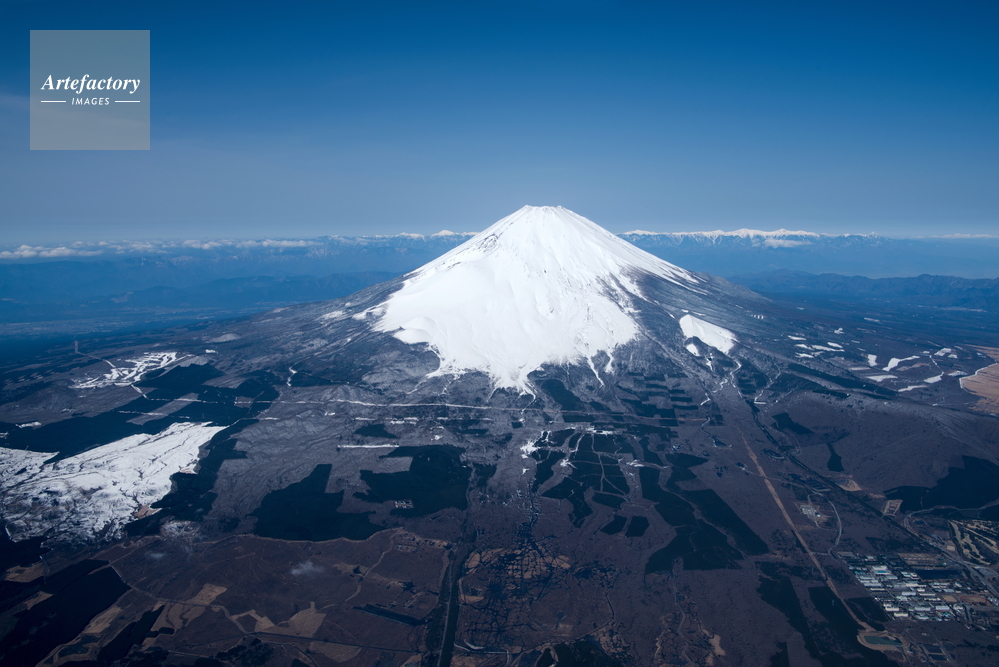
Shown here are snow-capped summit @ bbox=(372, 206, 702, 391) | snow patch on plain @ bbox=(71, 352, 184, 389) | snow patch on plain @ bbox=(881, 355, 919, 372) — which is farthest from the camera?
snow patch on plain @ bbox=(881, 355, 919, 372)

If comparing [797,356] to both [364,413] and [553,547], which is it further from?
[364,413]

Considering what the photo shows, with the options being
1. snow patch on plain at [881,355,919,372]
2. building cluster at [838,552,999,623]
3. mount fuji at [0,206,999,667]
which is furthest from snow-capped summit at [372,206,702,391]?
building cluster at [838,552,999,623]

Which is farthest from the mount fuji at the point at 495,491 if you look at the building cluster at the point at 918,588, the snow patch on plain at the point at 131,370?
the snow patch on plain at the point at 131,370

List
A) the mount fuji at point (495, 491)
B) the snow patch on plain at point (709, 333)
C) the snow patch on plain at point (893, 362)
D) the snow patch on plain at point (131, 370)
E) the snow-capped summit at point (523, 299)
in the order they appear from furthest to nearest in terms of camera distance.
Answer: the snow patch on plain at point (709, 333) < the snow patch on plain at point (893, 362) < the snow-capped summit at point (523, 299) < the snow patch on plain at point (131, 370) < the mount fuji at point (495, 491)

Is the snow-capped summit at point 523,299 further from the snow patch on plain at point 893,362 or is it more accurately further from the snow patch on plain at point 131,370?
the snow patch on plain at point 893,362

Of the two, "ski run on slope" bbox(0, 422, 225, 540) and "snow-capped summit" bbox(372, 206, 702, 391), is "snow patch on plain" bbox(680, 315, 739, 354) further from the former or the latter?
"ski run on slope" bbox(0, 422, 225, 540)

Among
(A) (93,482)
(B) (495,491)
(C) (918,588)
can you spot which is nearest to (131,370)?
(A) (93,482)

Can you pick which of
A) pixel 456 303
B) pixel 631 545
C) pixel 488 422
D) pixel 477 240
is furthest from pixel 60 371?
pixel 631 545
